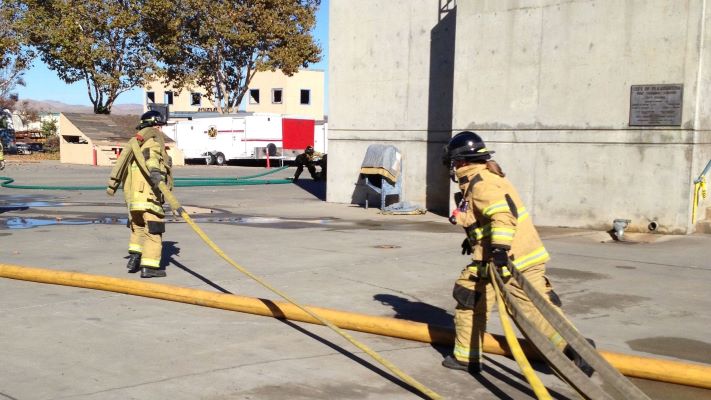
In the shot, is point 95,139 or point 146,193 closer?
point 146,193

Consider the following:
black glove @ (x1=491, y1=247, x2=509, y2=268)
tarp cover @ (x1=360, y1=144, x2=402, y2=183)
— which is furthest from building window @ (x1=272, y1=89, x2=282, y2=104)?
black glove @ (x1=491, y1=247, x2=509, y2=268)

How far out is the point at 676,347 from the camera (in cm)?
576

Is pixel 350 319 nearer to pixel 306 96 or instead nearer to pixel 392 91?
pixel 392 91

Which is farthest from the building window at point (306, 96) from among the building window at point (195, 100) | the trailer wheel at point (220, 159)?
the trailer wheel at point (220, 159)

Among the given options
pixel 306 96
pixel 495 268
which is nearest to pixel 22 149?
pixel 306 96

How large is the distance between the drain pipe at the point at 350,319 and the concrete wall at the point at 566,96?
23.9ft

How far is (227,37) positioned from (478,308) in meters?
38.5

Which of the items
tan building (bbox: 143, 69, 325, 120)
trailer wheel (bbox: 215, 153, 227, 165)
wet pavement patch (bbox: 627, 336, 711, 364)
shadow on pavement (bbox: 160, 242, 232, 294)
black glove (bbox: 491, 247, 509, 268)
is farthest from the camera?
tan building (bbox: 143, 69, 325, 120)

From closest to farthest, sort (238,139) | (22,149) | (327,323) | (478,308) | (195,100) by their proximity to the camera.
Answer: (478,308) < (327,323) < (238,139) < (22,149) < (195,100)

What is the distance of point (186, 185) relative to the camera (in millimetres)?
21609

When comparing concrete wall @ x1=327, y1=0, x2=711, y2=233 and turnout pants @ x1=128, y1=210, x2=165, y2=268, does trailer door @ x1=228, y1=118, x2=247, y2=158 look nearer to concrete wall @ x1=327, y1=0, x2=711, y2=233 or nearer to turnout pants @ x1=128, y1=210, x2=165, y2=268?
concrete wall @ x1=327, y1=0, x2=711, y2=233

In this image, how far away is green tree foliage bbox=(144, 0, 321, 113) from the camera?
4150 centimetres

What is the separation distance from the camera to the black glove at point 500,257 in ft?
14.9

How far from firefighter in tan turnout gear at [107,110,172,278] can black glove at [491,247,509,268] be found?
435 cm
